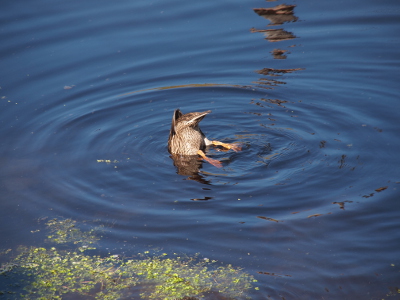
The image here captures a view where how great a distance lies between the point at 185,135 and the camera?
8.09 m

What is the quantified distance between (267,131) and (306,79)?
2.17 metres

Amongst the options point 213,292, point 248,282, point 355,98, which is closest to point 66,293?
point 213,292

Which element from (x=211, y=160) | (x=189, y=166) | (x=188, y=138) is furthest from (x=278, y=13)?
(x=189, y=166)

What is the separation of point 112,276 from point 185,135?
10.7ft

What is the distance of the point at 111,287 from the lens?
5.20 m

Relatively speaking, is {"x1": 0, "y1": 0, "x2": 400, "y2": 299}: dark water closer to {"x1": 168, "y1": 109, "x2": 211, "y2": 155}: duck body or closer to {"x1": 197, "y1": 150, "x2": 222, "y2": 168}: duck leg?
{"x1": 197, "y1": 150, "x2": 222, "y2": 168}: duck leg

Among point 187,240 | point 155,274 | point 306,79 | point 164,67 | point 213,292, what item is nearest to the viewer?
point 213,292

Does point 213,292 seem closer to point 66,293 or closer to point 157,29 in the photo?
point 66,293

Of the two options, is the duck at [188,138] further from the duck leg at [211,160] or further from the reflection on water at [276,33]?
the reflection on water at [276,33]

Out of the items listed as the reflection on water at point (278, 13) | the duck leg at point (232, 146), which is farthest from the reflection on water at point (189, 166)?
the reflection on water at point (278, 13)

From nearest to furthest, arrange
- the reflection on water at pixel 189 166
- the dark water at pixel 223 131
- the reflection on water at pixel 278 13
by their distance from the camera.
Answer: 1. the dark water at pixel 223 131
2. the reflection on water at pixel 189 166
3. the reflection on water at pixel 278 13

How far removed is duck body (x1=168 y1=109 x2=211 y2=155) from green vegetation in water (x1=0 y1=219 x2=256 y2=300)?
2.79 meters

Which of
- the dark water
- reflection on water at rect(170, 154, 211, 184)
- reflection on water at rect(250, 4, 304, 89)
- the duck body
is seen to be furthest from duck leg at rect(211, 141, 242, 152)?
reflection on water at rect(250, 4, 304, 89)

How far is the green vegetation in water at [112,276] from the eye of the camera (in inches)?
200
